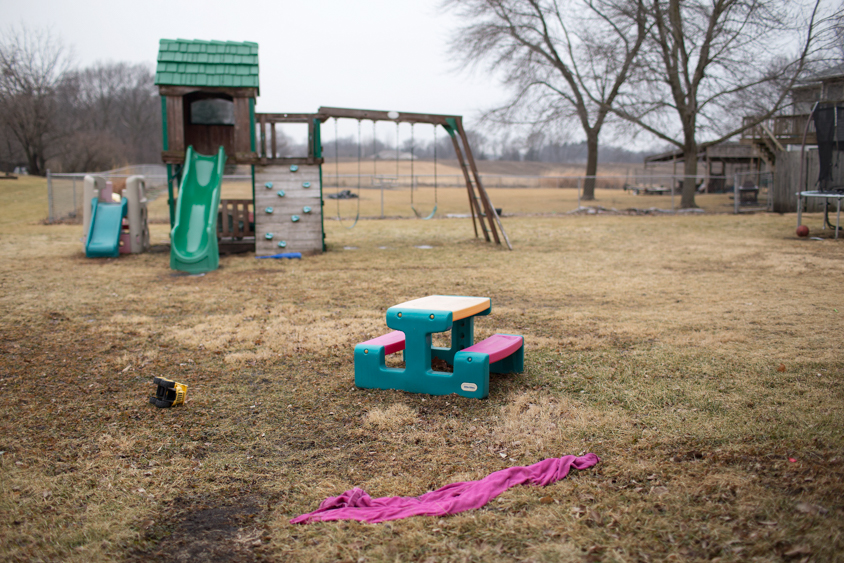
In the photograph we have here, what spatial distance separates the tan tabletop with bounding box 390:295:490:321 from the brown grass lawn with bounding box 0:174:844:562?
1.94ft

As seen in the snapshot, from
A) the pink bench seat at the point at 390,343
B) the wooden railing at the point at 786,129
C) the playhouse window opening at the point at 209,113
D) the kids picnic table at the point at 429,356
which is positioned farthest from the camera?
the wooden railing at the point at 786,129

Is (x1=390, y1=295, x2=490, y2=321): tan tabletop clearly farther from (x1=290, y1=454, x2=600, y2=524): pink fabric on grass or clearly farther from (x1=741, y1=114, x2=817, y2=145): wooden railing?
(x1=741, y1=114, x2=817, y2=145): wooden railing

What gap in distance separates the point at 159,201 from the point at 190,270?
68.7ft

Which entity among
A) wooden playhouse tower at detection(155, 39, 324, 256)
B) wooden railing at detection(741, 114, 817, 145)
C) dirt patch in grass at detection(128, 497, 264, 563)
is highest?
wooden railing at detection(741, 114, 817, 145)

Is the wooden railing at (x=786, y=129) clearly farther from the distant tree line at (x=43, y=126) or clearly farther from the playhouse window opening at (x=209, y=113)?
the distant tree line at (x=43, y=126)

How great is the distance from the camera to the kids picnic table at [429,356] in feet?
13.5

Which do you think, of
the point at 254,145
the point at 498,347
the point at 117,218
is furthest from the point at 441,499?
the point at 117,218

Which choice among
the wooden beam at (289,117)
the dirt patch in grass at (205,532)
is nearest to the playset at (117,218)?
the wooden beam at (289,117)

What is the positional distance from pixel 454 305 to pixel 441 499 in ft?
6.08

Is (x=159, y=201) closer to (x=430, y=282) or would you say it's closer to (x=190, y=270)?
(x=190, y=270)

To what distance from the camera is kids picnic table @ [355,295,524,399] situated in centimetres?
411

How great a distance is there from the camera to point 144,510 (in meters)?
2.74

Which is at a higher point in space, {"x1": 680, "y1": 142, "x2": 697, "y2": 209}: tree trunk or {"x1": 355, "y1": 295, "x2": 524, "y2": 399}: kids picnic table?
{"x1": 680, "y1": 142, "x2": 697, "y2": 209}: tree trunk

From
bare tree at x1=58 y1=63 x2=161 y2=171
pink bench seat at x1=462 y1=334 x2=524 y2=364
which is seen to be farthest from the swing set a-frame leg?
bare tree at x1=58 y1=63 x2=161 y2=171
